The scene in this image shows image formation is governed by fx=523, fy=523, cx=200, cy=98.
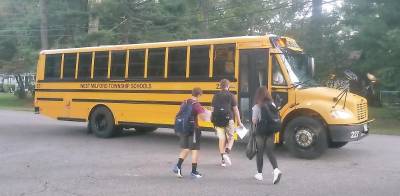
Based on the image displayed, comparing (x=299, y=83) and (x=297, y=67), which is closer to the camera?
(x=299, y=83)

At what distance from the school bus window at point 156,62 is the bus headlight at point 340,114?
4.52m

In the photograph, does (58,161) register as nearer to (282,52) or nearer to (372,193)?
(282,52)

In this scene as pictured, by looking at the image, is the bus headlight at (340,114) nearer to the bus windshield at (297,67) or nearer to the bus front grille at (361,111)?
the bus front grille at (361,111)

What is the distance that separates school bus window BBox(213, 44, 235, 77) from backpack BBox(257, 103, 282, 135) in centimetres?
350

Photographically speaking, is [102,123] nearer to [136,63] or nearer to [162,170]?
[136,63]

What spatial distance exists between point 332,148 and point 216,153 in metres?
2.67

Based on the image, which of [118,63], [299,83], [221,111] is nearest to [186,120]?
[221,111]

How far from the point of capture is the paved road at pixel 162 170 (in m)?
7.88

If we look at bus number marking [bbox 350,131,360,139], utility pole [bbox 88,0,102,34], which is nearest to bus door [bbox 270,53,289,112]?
bus number marking [bbox 350,131,360,139]

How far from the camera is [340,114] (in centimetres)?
1039

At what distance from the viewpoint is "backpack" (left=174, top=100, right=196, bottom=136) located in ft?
28.4

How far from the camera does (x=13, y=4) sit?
40406mm

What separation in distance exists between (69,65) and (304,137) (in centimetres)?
755

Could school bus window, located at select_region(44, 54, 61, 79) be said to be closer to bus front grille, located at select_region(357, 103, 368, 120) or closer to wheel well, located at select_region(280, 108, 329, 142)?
wheel well, located at select_region(280, 108, 329, 142)
